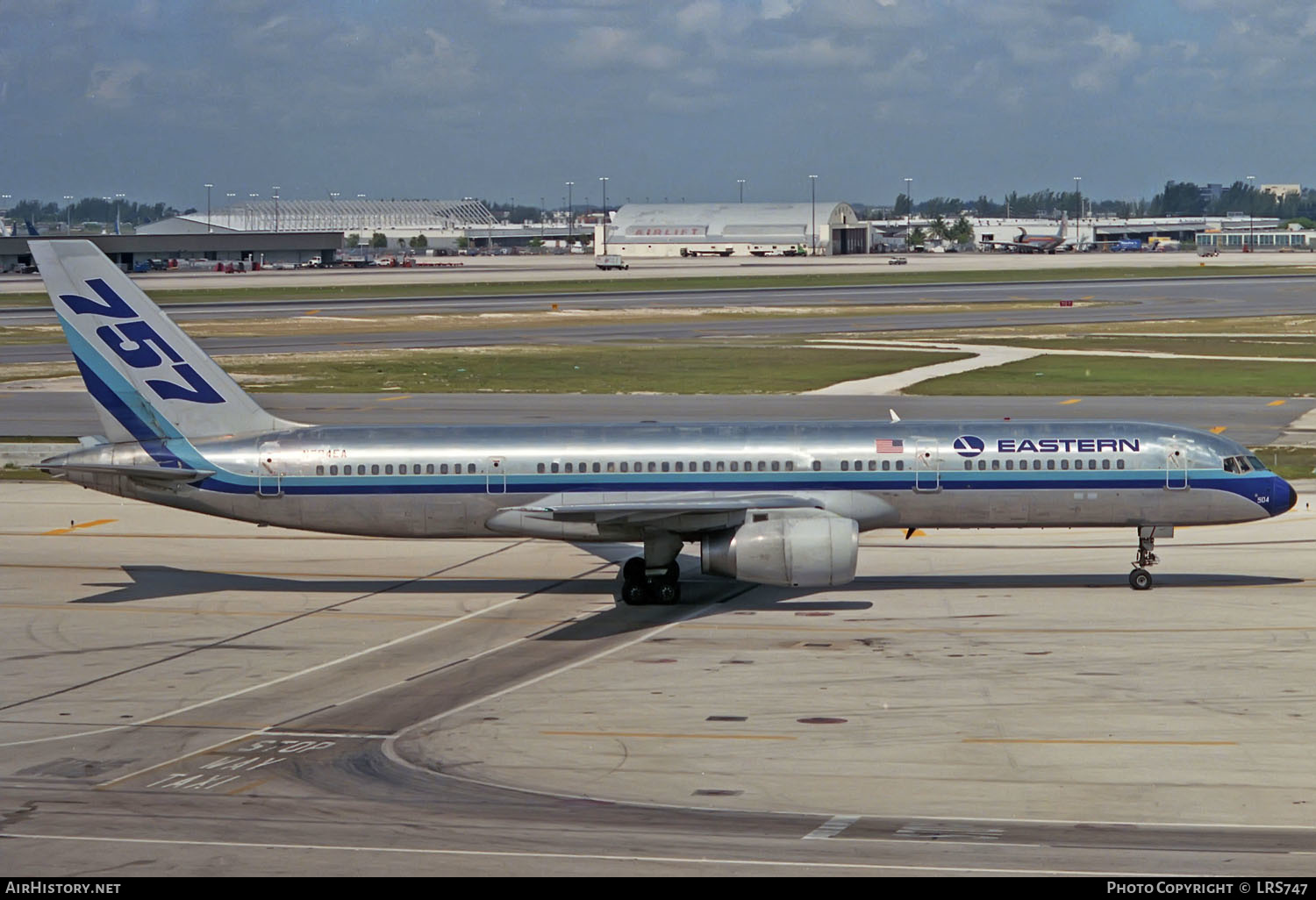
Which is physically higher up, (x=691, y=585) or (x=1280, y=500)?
(x=1280, y=500)

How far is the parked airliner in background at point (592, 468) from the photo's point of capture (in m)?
38.1

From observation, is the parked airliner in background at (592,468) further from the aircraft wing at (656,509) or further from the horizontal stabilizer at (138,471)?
the aircraft wing at (656,509)

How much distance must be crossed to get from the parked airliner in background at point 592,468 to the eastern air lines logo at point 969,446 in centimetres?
4

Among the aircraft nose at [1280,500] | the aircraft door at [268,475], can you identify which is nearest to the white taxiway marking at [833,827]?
the aircraft door at [268,475]

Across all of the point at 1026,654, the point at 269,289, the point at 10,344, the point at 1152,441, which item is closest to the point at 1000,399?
the point at 1152,441

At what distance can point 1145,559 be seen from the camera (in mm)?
38875

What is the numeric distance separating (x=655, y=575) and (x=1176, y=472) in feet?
42.4

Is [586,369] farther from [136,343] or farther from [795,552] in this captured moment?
[795,552]

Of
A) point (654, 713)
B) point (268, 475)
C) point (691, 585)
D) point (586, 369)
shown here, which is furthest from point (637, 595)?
point (586, 369)

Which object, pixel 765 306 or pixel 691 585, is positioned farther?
pixel 765 306

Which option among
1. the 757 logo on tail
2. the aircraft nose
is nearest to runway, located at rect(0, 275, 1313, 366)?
the 757 logo on tail

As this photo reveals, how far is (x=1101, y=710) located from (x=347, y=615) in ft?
59.0

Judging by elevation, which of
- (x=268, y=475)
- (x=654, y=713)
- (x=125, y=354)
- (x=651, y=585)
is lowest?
(x=654, y=713)
